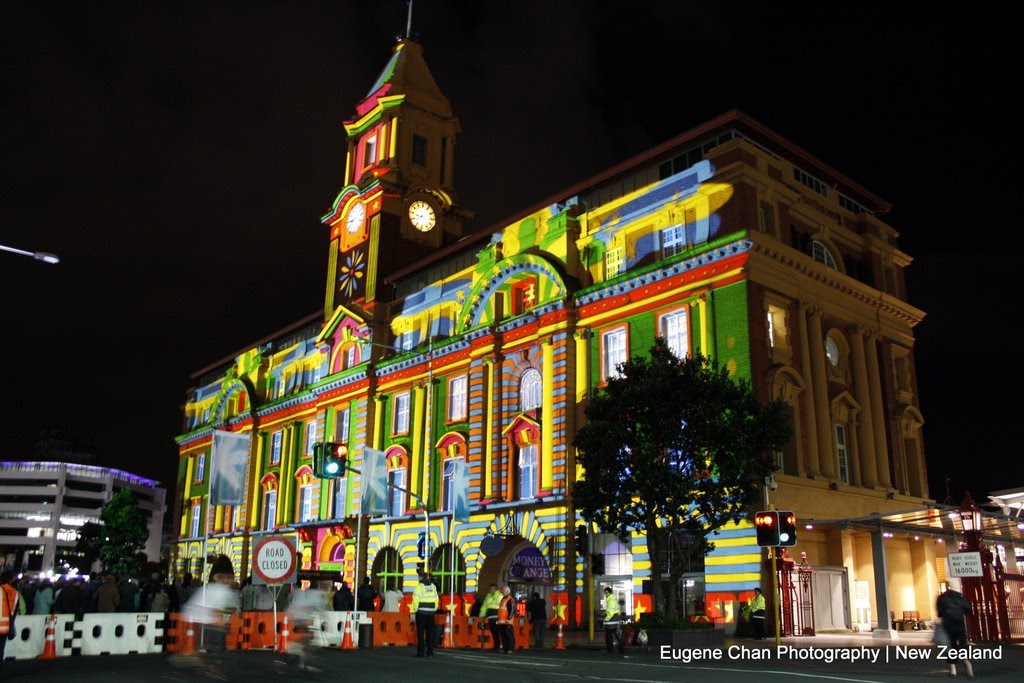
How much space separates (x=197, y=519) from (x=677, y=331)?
47.5m

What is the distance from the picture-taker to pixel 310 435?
57.6m

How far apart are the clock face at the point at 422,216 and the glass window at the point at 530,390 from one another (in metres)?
17.5

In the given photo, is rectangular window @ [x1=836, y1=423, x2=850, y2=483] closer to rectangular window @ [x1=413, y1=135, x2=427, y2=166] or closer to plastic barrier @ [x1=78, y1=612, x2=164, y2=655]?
plastic barrier @ [x1=78, y1=612, x2=164, y2=655]

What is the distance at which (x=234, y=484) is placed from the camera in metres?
30.0

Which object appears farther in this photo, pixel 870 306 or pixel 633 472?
pixel 870 306

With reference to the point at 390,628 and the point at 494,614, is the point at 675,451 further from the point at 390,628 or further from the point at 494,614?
the point at 390,628

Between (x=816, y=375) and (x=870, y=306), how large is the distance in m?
6.09

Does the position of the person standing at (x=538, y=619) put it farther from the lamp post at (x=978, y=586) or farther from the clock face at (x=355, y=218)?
the clock face at (x=355, y=218)

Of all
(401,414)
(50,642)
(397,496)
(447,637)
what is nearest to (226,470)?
(447,637)

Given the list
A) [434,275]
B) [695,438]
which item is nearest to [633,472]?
[695,438]

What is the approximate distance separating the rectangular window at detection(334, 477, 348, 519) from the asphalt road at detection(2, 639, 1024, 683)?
1086 inches

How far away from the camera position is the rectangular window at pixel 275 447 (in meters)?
60.8

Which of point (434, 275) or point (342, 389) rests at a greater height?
point (434, 275)

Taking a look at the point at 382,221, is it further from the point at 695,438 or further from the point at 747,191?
the point at 695,438
